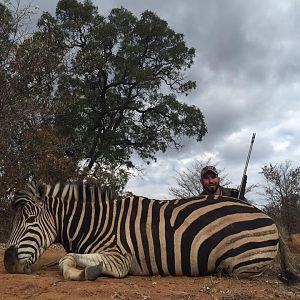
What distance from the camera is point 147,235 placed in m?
3.97

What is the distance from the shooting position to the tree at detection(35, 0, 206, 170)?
1789cm

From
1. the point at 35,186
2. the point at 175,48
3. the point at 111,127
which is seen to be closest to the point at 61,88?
the point at 111,127

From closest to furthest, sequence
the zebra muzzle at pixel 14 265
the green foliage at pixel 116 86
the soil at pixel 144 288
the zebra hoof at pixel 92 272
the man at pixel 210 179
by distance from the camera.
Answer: the soil at pixel 144 288, the zebra hoof at pixel 92 272, the zebra muzzle at pixel 14 265, the man at pixel 210 179, the green foliage at pixel 116 86

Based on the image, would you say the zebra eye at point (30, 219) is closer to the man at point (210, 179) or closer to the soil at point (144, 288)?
the soil at point (144, 288)

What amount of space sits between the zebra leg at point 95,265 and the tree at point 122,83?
13725mm

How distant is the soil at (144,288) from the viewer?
2955mm

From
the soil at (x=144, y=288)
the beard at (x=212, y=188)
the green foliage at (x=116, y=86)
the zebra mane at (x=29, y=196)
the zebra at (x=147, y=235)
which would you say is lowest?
the soil at (x=144, y=288)

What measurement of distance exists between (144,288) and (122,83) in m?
15.7

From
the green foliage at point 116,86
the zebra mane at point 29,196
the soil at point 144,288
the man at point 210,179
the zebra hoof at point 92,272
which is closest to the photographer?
the soil at point 144,288

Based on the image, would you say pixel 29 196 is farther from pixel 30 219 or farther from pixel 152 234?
pixel 152 234

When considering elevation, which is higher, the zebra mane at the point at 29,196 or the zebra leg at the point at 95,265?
the zebra mane at the point at 29,196

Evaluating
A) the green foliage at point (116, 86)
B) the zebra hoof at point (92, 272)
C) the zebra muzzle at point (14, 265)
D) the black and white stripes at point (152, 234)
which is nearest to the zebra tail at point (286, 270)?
the black and white stripes at point (152, 234)

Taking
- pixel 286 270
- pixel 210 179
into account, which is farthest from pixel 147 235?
pixel 210 179

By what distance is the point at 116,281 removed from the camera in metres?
3.49
